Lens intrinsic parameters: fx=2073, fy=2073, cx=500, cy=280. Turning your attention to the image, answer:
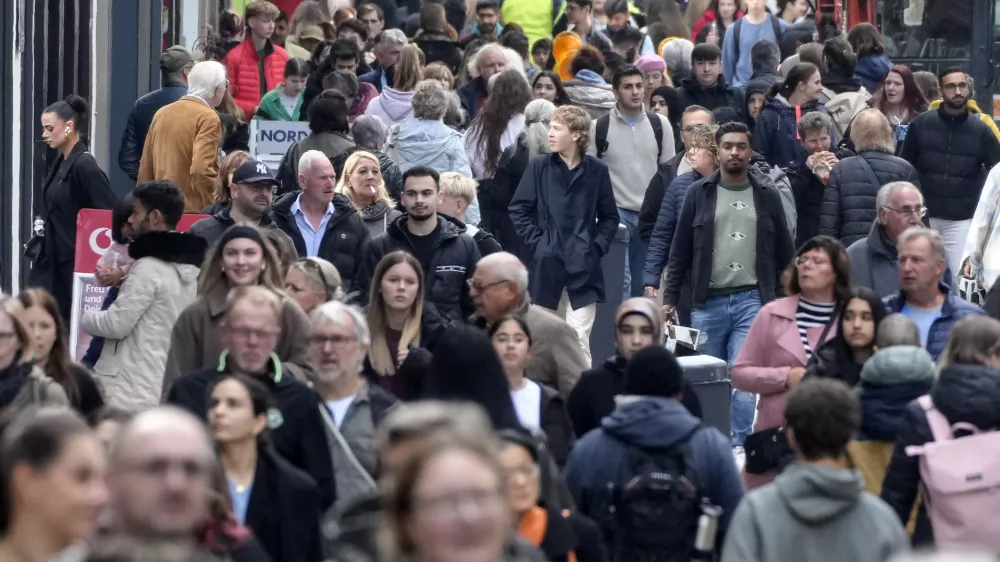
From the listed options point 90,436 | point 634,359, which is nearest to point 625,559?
point 634,359

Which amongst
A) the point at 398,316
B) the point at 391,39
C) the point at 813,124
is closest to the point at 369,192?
the point at 398,316

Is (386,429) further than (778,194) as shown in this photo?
No

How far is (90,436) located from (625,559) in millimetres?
2219

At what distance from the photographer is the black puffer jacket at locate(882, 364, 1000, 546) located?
6781mm

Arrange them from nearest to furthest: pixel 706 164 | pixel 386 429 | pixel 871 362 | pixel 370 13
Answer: pixel 386 429 < pixel 871 362 < pixel 706 164 < pixel 370 13

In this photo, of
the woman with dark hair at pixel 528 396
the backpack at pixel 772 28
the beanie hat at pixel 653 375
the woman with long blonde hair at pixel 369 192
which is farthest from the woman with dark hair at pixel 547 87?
the beanie hat at pixel 653 375

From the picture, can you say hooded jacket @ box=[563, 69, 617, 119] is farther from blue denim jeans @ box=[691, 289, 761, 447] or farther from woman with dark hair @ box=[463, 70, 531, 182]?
blue denim jeans @ box=[691, 289, 761, 447]

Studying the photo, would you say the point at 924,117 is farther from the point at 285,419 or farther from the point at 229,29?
the point at 285,419

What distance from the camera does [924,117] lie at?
47.7 ft

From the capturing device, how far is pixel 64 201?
12.2 meters

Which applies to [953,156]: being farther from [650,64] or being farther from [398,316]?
[398,316]

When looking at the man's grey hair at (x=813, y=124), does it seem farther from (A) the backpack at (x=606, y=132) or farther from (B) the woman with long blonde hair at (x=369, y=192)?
(B) the woman with long blonde hair at (x=369, y=192)

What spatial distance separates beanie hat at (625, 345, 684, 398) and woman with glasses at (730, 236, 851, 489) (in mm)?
1989

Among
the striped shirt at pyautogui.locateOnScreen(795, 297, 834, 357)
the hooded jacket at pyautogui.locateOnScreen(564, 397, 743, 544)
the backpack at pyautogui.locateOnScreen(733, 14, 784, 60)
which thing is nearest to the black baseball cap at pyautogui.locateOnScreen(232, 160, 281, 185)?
the striped shirt at pyautogui.locateOnScreen(795, 297, 834, 357)
